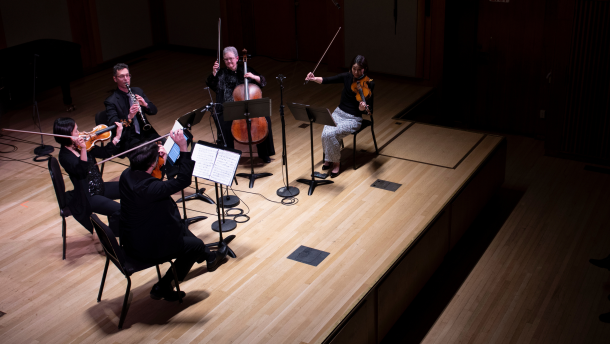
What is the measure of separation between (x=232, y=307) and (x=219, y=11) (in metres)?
6.26

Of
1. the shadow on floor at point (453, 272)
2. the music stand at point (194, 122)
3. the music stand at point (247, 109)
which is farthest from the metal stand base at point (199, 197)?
the shadow on floor at point (453, 272)

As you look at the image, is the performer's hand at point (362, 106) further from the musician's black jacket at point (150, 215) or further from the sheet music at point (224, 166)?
the musician's black jacket at point (150, 215)

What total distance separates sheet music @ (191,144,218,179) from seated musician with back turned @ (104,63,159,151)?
112cm

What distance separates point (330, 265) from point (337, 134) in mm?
1605

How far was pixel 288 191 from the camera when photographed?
17.7ft

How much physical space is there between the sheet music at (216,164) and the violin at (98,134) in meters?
1.19

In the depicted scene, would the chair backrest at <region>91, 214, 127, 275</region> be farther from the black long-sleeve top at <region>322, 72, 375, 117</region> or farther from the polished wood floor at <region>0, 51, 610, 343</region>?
the black long-sleeve top at <region>322, 72, 375, 117</region>

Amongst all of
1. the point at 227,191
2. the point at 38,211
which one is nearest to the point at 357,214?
the point at 227,191

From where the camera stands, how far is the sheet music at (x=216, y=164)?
426 cm

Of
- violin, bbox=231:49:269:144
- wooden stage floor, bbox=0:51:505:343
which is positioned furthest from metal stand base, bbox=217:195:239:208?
violin, bbox=231:49:269:144

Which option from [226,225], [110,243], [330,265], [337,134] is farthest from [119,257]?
[337,134]

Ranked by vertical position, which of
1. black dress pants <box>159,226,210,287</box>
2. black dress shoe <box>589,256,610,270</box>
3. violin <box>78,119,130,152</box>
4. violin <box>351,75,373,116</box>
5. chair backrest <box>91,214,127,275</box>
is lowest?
black dress shoe <box>589,256,610,270</box>

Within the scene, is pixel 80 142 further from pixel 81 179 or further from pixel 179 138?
pixel 179 138

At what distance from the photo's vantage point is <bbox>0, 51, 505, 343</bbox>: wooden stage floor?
3.83 metres
